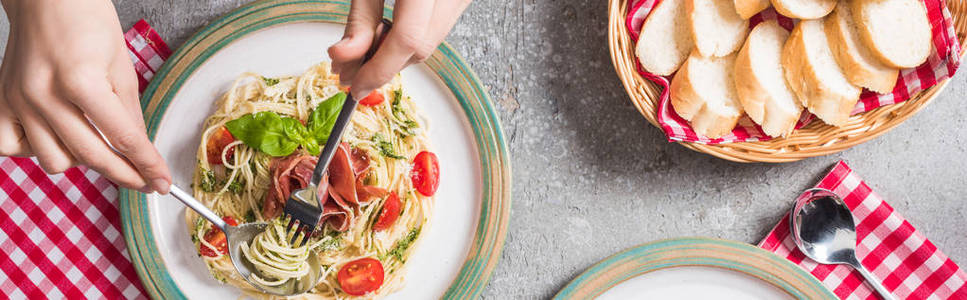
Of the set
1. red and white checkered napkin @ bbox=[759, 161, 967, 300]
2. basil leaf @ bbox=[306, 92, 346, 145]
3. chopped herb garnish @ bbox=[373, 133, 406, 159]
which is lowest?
red and white checkered napkin @ bbox=[759, 161, 967, 300]

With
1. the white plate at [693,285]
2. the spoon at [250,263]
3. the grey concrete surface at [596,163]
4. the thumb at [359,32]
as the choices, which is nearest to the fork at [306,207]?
the spoon at [250,263]

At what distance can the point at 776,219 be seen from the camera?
9.01ft

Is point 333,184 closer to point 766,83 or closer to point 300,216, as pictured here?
point 300,216

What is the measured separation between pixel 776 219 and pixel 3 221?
324cm

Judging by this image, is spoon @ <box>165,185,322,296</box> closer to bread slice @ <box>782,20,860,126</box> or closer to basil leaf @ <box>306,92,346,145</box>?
basil leaf @ <box>306,92,346,145</box>

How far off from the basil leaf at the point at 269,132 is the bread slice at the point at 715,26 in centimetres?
155

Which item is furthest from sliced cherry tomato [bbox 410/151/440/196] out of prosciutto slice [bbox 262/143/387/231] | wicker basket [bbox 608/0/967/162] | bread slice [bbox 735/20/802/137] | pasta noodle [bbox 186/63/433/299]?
bread slice [bbox 735/20/802/137]

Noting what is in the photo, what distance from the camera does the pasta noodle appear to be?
99.7 inches

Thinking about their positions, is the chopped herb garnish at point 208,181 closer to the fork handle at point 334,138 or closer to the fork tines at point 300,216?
the fork tines at point 300,216

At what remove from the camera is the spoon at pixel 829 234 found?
8.66ft

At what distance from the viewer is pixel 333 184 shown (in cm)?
248

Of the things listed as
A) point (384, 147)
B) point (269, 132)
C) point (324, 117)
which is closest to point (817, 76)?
point (384, 147)

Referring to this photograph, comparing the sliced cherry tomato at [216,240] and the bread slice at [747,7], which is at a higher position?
the bread slice at [747,7]

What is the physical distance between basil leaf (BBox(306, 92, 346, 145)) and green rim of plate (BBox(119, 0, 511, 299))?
1.06ft
